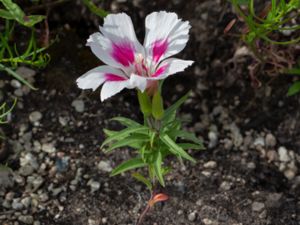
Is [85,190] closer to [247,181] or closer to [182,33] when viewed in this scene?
[247,181]

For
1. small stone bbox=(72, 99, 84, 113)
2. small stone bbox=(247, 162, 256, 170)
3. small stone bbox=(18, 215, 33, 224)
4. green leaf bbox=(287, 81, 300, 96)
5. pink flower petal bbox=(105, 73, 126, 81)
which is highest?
pink flower petal bbox=(105, 73, 126, 81)

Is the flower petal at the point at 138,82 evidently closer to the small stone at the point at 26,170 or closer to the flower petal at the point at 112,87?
the flower petal at the point at 112,87

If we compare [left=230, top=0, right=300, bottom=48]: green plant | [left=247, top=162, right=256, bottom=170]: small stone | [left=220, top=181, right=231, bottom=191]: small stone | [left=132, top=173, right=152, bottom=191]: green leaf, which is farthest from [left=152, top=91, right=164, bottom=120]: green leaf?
[left=247, top=162, right=256, bottom=170]: small stone

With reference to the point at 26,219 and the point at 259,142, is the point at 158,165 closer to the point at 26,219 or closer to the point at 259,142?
the point at 26,219

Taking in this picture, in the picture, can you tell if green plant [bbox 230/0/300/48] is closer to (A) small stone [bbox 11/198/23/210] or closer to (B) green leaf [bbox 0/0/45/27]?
(B) green leaf [bbox 0/0/45/27]

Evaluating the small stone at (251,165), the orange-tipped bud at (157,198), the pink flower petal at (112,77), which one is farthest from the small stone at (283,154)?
the pink flower petal at (112,77)

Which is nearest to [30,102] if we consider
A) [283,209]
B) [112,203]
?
[112,203]
